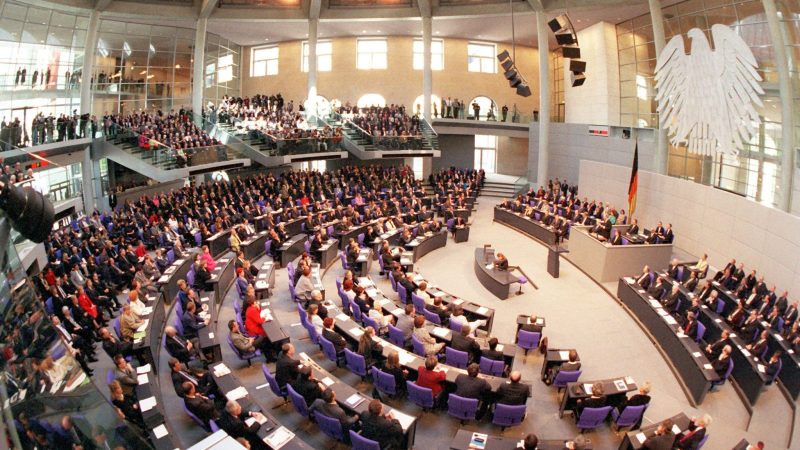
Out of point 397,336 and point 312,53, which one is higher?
point 312,53

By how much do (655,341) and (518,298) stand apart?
3804 millimetres

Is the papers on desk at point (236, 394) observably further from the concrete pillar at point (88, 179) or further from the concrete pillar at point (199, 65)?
the concrete pillar at point (199, 65)

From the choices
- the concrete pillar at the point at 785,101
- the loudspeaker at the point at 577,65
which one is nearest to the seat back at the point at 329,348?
the loudspeaker at the point at 577,65

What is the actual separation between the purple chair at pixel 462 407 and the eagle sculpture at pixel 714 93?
13491mm

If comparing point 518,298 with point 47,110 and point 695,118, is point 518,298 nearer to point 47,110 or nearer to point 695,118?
point 695,118

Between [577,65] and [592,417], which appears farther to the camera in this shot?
[577,65]

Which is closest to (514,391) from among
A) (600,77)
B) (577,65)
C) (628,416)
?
(628,416)

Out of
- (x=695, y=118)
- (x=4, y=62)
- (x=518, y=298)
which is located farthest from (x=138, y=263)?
(x=695, y=118)

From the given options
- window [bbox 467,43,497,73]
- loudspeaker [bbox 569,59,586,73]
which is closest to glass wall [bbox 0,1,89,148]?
loudspeaker [bbox 569,59,586,73]

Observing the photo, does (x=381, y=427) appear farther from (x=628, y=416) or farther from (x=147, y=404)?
(x=628, y=416)

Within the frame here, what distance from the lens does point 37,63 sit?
74.1ft

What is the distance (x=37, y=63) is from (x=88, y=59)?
212cm

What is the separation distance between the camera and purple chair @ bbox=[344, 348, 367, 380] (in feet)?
30.6

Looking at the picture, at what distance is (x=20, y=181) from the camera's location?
11.2 meters
